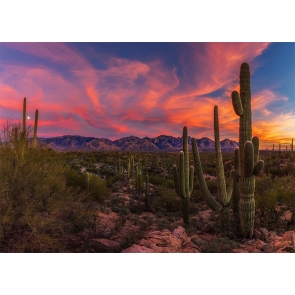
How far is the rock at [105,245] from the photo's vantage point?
509 cm

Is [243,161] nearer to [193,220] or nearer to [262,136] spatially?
[262,136]

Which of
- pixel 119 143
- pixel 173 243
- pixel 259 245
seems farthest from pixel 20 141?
pixel 119 143

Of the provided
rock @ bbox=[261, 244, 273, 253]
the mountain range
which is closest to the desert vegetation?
rock @ bbox=[261, 244, 273, 253]

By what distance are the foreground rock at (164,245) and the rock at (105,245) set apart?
0.42 metres

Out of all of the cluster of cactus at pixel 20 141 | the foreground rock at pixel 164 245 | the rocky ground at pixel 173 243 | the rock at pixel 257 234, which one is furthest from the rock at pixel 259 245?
A: the cluster of cactus at pixel 20 141

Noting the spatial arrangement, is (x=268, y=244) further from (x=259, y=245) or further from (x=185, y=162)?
(x=185, y=162)

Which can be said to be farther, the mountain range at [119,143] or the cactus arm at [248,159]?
the mountain range at [119,143]

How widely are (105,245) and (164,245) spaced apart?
134 cm

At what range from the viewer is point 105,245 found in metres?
5.10

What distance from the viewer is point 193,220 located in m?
8.38

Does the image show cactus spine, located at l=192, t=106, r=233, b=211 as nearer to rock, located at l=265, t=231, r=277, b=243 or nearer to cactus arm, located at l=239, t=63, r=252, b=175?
cactus arm, located at l=239, t=63, r=252, b=175

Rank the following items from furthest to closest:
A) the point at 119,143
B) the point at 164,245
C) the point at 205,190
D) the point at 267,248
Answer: the point at 119,143
the point at 205,190
the point at 164,245
the point at 267,248

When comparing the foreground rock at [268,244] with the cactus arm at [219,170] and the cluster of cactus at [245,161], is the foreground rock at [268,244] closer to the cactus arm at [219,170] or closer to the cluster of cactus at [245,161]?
the cluster of cactus at [245,161]
